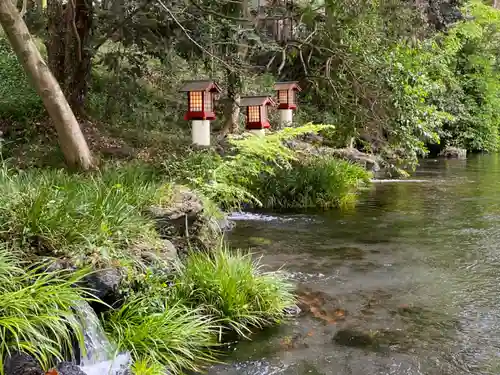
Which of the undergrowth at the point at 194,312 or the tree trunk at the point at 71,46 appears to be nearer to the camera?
the undergrowth at the point at 194,312

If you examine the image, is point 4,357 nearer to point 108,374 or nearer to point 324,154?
point 108,374

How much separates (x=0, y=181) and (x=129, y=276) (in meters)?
1.84

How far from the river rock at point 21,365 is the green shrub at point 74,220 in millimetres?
1086

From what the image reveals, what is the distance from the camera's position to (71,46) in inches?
457

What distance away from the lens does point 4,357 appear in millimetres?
3889

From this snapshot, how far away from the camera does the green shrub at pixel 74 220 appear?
5.02 metres

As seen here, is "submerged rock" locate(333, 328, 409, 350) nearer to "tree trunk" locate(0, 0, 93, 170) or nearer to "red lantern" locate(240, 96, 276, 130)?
"tree trunk" locate(0, 0, 93, 170)

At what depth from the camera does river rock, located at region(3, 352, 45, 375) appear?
3828 mm

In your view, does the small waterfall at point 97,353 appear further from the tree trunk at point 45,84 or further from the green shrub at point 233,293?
the tree trunk at point 45,84

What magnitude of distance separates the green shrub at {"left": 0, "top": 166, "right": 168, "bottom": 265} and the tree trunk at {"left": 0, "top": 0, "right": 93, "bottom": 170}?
7.46 ft

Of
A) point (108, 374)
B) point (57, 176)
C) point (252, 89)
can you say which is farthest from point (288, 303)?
point (252, 89)

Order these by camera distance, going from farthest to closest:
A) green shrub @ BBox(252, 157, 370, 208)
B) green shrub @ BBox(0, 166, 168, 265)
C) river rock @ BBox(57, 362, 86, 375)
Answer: green shrub @ BBox(252, 157, 370, 208)
green shrub @ BBox(0, 166, 168, 265)
river rock @ BBox(57, 362, 86, 375)

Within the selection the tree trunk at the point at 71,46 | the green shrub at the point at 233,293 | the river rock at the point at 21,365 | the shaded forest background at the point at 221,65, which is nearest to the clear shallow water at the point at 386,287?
the green shrub at the point at 233,293

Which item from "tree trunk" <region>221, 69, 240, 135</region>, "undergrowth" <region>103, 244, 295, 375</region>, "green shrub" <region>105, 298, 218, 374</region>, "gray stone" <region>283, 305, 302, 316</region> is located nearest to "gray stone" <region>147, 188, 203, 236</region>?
"undergrowth" <region>103, 244, 295, 375</region>
